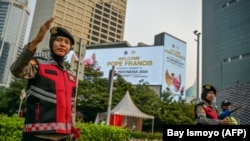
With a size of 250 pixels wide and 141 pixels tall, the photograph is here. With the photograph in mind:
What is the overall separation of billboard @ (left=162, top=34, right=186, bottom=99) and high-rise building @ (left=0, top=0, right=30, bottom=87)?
9980 cm

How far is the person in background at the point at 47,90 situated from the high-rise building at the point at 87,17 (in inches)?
3528

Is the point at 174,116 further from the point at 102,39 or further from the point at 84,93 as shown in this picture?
the point at 102,39

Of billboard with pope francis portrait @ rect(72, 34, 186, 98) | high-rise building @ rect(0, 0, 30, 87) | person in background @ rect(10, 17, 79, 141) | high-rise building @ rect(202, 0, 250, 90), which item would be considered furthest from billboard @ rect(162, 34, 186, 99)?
high-rise building @ rect(0, 0, 30, 87)

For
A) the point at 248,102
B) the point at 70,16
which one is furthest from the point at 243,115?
the point at 70,16

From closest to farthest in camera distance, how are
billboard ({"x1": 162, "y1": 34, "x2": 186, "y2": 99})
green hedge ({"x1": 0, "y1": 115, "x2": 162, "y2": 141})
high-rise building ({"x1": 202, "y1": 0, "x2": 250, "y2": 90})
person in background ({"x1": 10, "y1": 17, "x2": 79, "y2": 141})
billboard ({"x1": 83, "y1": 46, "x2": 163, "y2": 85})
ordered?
person in background ({"x1": 10, "y1": 17, "x2": 79, "y2": 141}) → green hedge ({"x1": 0, "y1": 115, "x2": 162, "y2": 141}) → billboard ({"x1": 83, "y1": 46, "x2": 163, "y2": 85}) → billboard ({"x1": 162, "y1": 34, "x2": 186, "y2": 99}) → high-rise building ({"x1": 202, "y1": 0, "x2": 250, "y2": 90})

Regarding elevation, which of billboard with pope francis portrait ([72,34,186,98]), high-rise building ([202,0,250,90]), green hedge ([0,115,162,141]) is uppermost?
high-rise building ([202,0,250,90])

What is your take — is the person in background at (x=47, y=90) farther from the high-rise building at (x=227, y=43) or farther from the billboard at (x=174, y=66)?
the high-rise building at (x=227, y=43)

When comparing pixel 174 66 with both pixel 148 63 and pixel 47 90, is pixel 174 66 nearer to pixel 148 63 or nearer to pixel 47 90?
pixel 148 63

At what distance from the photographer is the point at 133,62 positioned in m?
51.7

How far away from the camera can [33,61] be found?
2.59 metres

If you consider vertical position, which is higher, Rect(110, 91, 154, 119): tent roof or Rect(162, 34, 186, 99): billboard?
Rect(162, 34, 186, 99): billboard

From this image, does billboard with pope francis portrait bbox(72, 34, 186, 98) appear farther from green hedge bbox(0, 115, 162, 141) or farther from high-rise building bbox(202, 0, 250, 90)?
green hedge bbox(0, 115, 162, 141)

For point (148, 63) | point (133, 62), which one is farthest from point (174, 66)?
point (133, 62)

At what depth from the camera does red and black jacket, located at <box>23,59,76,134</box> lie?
2.48 m
